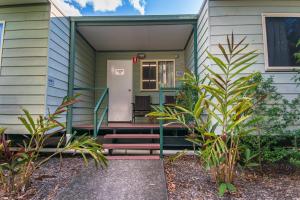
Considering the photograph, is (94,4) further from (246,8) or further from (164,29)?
(246,8)

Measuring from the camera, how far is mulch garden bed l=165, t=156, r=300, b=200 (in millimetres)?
2377

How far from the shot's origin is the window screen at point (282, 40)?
3.67 m

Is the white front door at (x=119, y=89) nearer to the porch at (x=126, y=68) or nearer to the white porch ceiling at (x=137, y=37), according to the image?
the porch at (x=126, y=68)

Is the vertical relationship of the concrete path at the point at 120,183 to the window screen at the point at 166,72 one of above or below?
below

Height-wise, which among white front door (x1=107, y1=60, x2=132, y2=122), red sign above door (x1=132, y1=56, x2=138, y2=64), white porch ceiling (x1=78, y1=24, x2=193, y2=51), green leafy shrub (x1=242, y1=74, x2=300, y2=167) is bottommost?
green leafy shrub (x1=242, y1=74, x2=300, y2=167)

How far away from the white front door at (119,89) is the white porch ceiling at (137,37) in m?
0.51

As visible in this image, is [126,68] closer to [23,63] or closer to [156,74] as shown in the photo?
[156,74]

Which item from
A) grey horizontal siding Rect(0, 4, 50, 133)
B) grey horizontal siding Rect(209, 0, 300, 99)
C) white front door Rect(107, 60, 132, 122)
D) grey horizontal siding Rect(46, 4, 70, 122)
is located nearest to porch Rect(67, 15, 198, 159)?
white front door Rect(107, 60, 132, 122)

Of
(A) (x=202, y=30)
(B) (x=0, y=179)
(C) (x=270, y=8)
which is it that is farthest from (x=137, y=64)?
(B) (x=0, y=179)

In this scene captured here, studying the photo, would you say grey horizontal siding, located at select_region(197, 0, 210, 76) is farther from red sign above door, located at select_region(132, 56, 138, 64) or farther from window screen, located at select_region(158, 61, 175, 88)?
red sign above door, located at select_region(132, 56, 138, 64)


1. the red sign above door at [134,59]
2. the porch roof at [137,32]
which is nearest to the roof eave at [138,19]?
the porch roof at [137,32]

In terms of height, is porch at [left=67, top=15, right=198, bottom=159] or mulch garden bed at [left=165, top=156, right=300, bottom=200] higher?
porch at [left=67, top=15, right=198, bottom=159]

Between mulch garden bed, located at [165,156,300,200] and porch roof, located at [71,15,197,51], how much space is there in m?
2.99

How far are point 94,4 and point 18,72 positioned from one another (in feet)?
10.1
